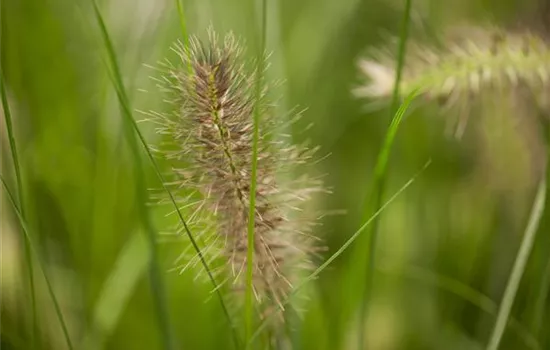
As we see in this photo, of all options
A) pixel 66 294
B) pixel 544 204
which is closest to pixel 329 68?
pixel 66 294

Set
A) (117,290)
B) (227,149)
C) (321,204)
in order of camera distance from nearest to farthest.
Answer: (227,149) → (117,290) → (321,204)

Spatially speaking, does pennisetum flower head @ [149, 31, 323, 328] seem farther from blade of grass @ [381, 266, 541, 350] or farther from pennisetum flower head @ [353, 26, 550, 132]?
blade of grass @ [381, 266, 541, 350]

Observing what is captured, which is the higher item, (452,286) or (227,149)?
(227,149)

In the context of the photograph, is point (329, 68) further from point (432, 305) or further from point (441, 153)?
point (432, 305)

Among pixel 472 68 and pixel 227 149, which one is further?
pixel 472 68

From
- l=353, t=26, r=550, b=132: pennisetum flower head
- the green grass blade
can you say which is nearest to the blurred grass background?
the green grass blade

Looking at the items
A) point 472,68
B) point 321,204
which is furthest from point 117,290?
point 472,68

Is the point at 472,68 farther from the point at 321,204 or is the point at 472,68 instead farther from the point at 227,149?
the point at 321,204

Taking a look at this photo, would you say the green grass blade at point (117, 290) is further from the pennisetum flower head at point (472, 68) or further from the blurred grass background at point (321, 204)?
the pennisetum flower head at point (472, 68)
